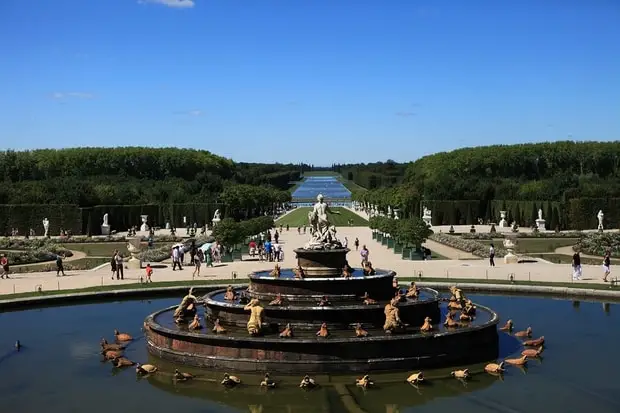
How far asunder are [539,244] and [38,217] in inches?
1751

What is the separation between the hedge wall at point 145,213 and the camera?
7488 centimetres

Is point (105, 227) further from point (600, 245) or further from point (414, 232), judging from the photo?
point (600, 245)

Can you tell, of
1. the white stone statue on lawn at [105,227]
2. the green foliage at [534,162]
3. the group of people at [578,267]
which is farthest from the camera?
the green foliage at [534,162]

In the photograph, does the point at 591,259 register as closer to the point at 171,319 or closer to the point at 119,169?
the point at 171,319

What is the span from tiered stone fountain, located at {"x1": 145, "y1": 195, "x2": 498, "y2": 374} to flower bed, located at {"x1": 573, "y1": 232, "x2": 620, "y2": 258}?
84.0ft

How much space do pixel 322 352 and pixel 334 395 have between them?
1.83 metres

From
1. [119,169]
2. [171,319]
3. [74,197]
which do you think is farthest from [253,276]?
[119,169]

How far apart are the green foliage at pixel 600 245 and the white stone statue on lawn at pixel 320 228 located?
26614mm

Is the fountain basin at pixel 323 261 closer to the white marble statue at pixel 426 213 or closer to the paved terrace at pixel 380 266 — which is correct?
the paved terrace at pixel 380 266

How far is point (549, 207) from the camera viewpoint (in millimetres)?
74688

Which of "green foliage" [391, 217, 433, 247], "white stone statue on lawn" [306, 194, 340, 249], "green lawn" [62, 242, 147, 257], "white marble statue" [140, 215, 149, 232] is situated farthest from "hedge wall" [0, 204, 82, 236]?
"white stone statue on lawn" [306, 194, 340, 249]

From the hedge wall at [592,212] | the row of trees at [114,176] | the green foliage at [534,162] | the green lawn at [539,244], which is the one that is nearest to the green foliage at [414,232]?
the green lawn at [539,244]

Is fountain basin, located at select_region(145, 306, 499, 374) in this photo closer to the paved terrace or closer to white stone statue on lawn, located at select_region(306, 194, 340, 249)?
white stone statue on lawn, located at select_region(306, 194, 340, 249)

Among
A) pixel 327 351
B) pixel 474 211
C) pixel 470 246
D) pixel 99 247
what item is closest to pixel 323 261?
pixel 327 351
